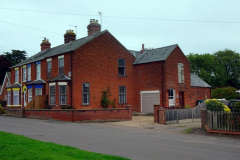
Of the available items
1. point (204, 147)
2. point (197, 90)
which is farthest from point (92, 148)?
point (197, 90)

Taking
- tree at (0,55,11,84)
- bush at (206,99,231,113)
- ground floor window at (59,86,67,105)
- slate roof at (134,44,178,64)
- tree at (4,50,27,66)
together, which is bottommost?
bush at (206,99,231,113)

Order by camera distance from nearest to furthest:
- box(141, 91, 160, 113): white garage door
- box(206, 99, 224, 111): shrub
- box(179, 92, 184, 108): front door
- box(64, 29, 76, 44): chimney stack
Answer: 1. box(206, 99, 224, 111): shrub
2. box(141, 91, 160, 113): white garage door
3. box(179, 92, 184, 108): front door
4. box(64, 29, 76, 44): chimney stack

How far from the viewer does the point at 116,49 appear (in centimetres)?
2983

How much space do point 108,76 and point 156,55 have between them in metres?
5.88

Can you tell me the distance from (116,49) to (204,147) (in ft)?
65.7

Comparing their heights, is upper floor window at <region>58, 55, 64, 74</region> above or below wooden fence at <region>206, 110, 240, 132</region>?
above

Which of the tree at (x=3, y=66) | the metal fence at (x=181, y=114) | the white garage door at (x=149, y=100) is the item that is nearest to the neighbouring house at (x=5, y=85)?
the tree at (x=3, y=66)

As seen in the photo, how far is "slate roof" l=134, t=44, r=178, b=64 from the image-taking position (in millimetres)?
29147

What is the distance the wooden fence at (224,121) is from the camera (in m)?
14.5

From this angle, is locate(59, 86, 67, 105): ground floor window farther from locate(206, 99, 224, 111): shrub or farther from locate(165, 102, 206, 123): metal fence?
locate(206, 99, 224, 111): shrub

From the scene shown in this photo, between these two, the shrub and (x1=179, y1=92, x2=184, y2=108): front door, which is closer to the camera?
the shrub

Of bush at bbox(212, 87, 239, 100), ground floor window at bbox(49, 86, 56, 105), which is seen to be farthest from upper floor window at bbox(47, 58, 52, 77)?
bush at bbox(212, 87, 239, 100)

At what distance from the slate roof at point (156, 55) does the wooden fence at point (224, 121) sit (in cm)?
1341

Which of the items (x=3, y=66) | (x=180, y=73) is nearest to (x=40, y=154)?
(x=180, y=73)
